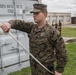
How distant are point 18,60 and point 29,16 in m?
1.31

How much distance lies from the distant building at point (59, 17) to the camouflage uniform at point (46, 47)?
34033 millimetres

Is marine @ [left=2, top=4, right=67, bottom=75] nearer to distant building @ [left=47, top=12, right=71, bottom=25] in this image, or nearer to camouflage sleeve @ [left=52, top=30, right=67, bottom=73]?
camouflage sleeve @ [left=52, top=30, right=67, bottom=73]

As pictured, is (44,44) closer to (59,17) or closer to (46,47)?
(46,47)

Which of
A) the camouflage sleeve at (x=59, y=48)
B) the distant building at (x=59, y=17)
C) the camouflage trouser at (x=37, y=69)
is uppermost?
the camouflage sleeve at (x=59, y=48)

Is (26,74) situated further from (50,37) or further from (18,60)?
(50,37)

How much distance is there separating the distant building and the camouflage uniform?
34.0 metres

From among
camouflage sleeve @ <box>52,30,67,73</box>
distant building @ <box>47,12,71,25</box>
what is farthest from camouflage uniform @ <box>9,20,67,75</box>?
distant building @ <box>47,12,71,25</box>

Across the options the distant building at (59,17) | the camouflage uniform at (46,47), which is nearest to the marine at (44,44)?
the camouflage uniform at (46,47)

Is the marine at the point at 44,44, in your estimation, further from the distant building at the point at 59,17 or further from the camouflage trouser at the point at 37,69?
the distant building at the point at 59,17

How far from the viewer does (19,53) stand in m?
6.68

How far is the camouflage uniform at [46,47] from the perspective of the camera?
3352 millimetres

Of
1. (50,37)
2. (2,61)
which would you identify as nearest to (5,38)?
(2,61)

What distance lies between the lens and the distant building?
1508 inches

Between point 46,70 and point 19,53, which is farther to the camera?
point 19,53
